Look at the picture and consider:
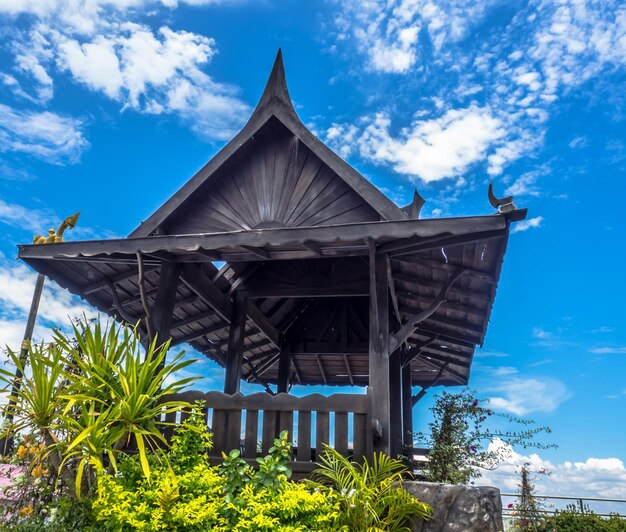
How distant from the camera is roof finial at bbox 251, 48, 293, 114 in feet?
21.3

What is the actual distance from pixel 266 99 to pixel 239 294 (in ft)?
9.73

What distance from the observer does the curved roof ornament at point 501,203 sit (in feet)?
15.3

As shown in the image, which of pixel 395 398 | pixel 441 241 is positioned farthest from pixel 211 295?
pixel 395 398

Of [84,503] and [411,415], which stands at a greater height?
[411,415]

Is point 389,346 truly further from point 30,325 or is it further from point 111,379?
point 30,325

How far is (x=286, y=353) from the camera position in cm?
980

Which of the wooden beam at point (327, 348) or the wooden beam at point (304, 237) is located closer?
the wooden beam at point (304, 237)

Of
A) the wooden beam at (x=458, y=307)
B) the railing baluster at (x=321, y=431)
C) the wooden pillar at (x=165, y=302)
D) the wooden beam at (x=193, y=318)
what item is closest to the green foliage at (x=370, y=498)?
the railing baluster at (x=321, y=431)

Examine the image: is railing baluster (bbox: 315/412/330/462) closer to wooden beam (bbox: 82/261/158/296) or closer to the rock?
→ the rock

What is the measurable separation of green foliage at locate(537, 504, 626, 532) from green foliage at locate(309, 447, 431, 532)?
161 inches

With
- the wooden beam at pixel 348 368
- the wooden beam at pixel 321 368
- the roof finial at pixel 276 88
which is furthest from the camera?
the wooden beam at pixel 321 368

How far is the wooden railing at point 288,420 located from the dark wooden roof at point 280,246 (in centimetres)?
161

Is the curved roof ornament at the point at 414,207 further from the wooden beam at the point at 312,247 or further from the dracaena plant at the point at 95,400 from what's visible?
the dracaena plant at the point at 95,400

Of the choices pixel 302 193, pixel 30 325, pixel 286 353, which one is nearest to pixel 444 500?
pixel 302 193
